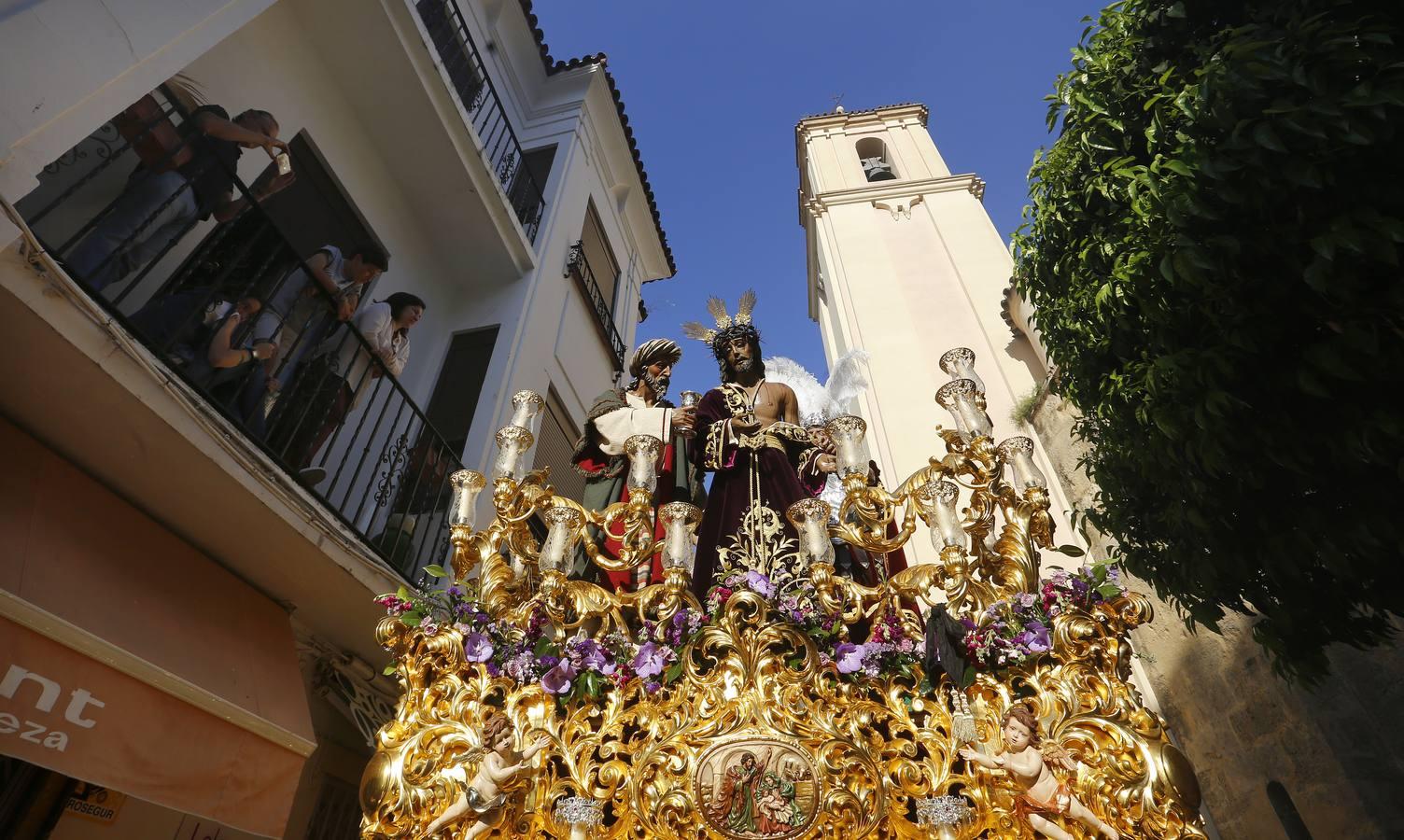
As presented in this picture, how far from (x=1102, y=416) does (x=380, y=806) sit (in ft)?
12.2

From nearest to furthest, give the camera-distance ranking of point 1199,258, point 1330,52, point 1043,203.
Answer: point 1330,52, point 1199,258, point 1043,203

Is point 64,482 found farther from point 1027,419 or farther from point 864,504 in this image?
point 1027,419

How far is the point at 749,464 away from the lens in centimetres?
378

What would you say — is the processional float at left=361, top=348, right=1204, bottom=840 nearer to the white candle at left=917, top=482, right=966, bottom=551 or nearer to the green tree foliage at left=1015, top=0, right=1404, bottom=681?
the white candle at left=917, top=482, right=966, bottom=551

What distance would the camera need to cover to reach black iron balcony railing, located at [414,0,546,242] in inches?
299

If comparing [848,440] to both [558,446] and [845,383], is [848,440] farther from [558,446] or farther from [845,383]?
[558,446]

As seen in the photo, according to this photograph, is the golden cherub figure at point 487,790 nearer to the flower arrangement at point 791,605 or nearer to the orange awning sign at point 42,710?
the flower arrangement at point 791,605

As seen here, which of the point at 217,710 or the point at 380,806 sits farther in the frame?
the point at 217,710

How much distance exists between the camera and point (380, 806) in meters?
2.10

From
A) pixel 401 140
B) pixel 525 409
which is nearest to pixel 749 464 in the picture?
pixel 525 409

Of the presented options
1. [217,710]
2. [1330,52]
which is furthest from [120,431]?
[1330,52]

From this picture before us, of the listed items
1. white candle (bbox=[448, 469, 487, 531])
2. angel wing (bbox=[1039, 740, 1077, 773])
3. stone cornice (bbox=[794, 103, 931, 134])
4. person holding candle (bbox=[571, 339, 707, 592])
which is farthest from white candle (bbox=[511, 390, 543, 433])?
stone cornice (bbox=[794, 103, 931, 134])

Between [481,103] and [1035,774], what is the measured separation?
329 inches

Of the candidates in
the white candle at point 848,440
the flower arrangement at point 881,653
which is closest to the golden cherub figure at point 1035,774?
the flower arrangement at point 881,653
